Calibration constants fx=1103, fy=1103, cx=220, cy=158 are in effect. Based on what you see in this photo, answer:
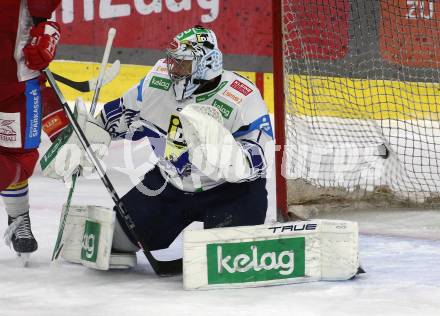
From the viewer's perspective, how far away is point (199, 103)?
346 cm

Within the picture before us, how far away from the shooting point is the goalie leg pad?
3402 mm

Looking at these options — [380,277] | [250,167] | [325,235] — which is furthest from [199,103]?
[380,277]

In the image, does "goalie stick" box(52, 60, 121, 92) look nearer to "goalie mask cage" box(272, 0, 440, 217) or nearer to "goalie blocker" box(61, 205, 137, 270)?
"goalie blocker" box(61, 205, 137, 270)

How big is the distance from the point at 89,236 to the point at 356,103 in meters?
1.94

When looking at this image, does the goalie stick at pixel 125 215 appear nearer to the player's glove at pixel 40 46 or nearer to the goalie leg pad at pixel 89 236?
the goalie leg pad at pixel 89 236

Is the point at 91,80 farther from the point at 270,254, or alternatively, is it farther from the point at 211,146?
the point at 270,254

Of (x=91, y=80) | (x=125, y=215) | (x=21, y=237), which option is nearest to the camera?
(x=125, y=215)

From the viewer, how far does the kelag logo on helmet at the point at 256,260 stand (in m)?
3.25

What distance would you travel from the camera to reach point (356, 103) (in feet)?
16.6

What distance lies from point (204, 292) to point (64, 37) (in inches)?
127

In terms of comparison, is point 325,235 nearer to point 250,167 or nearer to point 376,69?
point 250,167

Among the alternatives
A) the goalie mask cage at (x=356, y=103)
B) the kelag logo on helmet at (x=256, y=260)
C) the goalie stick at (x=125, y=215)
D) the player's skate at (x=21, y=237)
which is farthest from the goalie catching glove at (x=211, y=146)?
the goalie mask cage at (x=356, y=103)

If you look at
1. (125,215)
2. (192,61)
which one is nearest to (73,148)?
(125,215)

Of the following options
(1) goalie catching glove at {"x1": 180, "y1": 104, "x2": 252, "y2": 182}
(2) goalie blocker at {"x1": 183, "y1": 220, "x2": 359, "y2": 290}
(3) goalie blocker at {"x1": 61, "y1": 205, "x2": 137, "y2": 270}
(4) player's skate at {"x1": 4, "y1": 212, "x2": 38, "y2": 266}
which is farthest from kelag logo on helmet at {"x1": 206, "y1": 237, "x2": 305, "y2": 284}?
(4) player's skate at {"x1": 4, "y1": 212, "x2": 38, "y2": 266}
